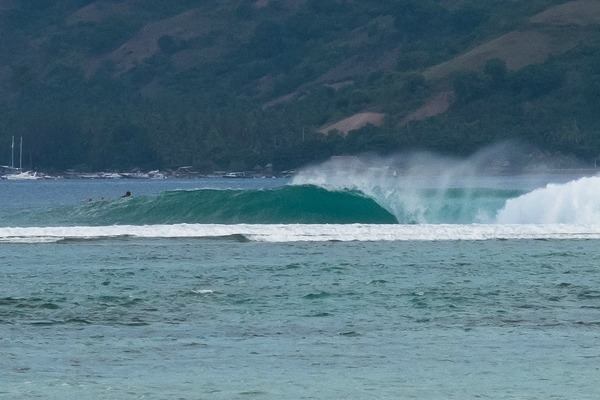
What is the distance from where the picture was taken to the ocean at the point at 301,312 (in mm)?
15727

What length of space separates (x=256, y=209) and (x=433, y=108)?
114138 mm

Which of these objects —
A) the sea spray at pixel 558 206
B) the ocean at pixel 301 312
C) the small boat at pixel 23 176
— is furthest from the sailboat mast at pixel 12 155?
the ocean at pixel 301 312

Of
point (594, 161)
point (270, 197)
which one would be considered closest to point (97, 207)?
point (270, 197)

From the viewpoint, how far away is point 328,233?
34188mm

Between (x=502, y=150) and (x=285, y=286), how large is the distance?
126991 mm

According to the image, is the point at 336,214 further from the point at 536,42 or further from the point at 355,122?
the point at 536,42

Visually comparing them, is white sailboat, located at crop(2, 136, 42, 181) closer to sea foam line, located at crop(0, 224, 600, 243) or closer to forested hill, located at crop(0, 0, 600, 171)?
forested hill, located at crop(0, 0, 600, 171)

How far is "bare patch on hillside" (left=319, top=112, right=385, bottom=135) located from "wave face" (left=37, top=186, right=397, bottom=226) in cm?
10562

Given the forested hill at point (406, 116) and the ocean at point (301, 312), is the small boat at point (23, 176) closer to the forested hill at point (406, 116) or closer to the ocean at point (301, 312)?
the forested hill at point (406, 116)

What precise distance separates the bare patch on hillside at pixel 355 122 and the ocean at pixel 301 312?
4668 inches

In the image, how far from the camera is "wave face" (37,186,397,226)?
43781mm

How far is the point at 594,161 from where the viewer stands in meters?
135

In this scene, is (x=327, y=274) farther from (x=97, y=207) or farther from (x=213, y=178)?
(x=213, y=178)

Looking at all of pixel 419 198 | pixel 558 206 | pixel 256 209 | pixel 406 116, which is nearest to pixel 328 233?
pixel 558 206
